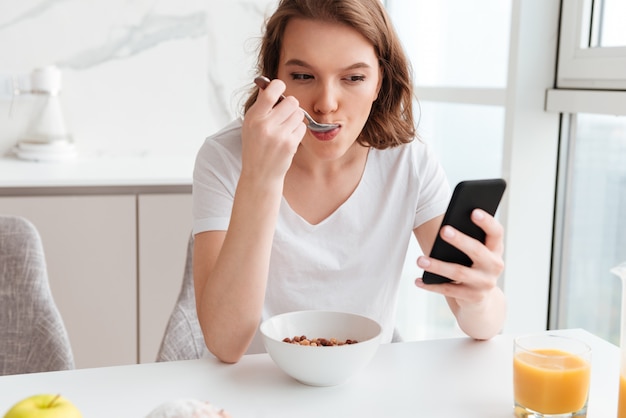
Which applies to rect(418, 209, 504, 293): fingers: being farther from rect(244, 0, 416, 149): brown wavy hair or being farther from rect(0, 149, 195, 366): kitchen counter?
rect(0, 149, 195, 366): kitchen counter

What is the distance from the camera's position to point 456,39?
2250mm

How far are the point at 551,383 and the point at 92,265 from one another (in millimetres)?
1620

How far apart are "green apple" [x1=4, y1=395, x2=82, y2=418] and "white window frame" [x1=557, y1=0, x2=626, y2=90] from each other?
128 centimetres

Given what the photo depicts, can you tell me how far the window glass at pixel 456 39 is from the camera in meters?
1.98

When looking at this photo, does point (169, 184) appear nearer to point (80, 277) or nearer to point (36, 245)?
point (80, 277)

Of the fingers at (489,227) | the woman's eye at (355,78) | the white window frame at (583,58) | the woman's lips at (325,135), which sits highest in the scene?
the white window frame at (583,58)

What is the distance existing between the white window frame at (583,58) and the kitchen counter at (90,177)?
1.08m

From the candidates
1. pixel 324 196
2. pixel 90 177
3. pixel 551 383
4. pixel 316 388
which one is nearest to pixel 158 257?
pixel 90 177

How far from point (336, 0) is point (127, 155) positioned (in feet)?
5.22

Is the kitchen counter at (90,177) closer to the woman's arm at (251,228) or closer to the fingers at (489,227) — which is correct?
the woman's arm at (251,228)

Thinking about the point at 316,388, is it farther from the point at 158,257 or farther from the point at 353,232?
the point at 158,257

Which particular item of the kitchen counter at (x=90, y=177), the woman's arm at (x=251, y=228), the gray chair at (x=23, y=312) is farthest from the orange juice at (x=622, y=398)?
the kitchen counter at (x=90, y=177)

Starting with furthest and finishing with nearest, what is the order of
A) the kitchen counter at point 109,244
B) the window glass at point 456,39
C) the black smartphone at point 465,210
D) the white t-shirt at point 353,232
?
the kitchen counter at point 109,244, the window glass at point 456,39, the white t-shirt at point 353,232, the black smartphone at point 465,210

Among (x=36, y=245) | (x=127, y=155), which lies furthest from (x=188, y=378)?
(x=127, y=155)
